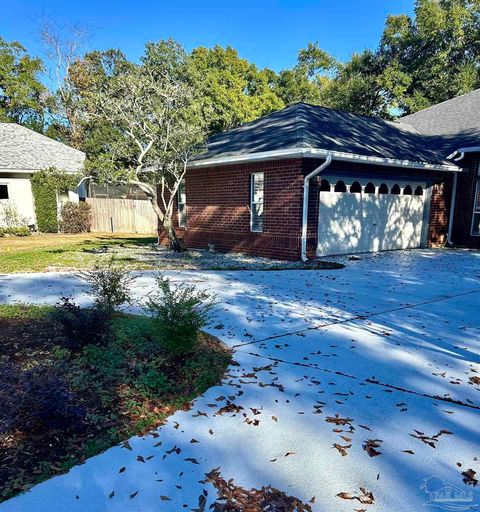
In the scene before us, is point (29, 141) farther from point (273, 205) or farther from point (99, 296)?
point (99, 296)

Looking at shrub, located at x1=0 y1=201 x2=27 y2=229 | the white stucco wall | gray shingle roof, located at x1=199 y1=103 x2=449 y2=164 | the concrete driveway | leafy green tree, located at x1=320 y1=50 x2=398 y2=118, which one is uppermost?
leafy green tree, located at x1=320 y1=50 x2=398 y2=118

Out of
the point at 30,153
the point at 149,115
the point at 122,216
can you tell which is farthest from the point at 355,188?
the point at 30,153

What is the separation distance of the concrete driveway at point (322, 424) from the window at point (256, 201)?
5.51 metres

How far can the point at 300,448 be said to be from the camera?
242cm

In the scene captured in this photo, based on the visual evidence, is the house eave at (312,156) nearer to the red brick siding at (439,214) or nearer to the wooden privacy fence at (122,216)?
the red brick siding at (439,214)

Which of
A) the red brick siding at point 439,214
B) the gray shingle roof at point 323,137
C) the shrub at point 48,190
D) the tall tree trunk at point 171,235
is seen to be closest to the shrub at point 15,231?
the shrub at point 48,190

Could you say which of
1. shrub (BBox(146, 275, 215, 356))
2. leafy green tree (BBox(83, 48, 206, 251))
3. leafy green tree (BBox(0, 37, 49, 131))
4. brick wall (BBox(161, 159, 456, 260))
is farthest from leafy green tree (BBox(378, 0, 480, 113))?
leafy green tree (BBox(0, 37, 49, 131))

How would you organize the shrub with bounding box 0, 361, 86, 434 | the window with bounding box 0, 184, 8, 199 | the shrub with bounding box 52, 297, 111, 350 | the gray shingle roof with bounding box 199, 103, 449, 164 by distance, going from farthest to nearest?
the window with bounding box 0, 184, 8, 199 < the gray shingle roof with bounding box 199, 103, 449, 164 < the shrub with bounding box 52, 297, 111, 350 < the shrub with bounding box 0, 361, 86, 434

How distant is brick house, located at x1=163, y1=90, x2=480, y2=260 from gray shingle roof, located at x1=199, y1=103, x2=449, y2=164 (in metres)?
0.06

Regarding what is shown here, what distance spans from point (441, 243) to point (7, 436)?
14.2 meters

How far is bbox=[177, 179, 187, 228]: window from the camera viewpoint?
43.8 ft

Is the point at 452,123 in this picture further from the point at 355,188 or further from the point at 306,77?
the point at 306,77

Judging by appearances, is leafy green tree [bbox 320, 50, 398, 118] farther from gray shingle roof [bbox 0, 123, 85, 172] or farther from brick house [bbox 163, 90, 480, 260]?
→ gray shingle roof [bbox 0, 123, 85, 172]

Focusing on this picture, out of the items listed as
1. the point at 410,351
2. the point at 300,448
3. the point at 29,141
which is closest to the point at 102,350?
the point at 300,448
